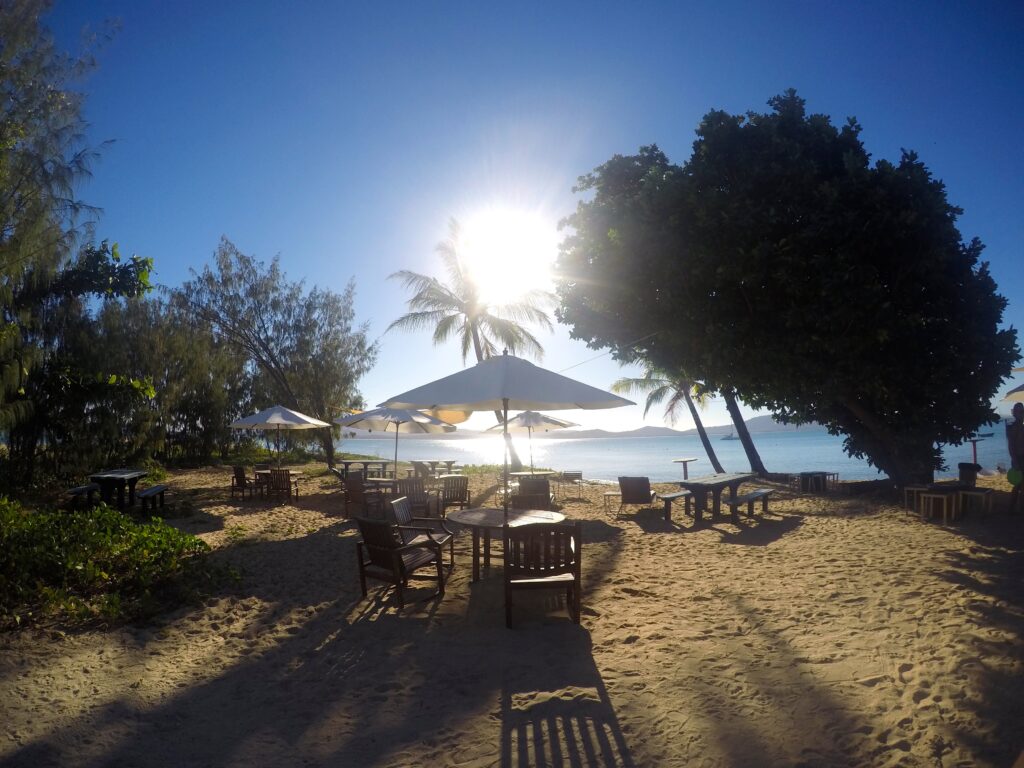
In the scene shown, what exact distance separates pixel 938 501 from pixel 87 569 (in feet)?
36.0

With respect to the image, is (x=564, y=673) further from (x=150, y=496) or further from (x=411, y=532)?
(x=150, y=496)

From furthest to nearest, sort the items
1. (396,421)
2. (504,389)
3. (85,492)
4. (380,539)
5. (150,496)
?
1. (396,421)
2. (85,492)
3. (150,496)
4. (504,389)
5. (380,539)

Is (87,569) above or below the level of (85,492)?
below

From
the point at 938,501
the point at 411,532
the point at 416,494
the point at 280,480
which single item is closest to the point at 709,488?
the point at 938,501

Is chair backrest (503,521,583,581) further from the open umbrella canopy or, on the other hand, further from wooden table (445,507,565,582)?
the open umbrella canopy

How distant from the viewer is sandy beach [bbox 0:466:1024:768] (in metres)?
2.95

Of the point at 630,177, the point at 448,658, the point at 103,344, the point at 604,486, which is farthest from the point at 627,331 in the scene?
the point at 103,344

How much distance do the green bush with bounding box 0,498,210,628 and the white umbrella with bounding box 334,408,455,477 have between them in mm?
6061

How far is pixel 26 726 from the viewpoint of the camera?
3.21 meters

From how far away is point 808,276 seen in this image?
30.5 feet

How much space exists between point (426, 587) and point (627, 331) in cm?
721

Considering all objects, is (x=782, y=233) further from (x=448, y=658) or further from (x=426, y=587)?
(x=448, y=658)

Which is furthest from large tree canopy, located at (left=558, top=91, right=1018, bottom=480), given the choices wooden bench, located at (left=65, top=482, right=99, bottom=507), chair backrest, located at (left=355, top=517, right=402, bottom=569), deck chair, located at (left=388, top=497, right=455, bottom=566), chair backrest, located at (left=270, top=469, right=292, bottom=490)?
wooden bench, located at (left=65, top=482, right=99, bottom=507)

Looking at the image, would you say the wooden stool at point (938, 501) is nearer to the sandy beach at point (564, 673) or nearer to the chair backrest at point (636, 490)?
the sandy beach at point (564, 673)
